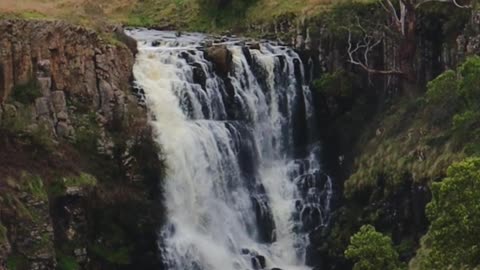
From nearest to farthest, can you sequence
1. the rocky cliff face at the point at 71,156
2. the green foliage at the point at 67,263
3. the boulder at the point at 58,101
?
1. the rocky cliff face at the point at 71,156
2. the green foliage at the point at 67,263
3. the boulder at the point at 58,101

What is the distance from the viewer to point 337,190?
3497 centimetres

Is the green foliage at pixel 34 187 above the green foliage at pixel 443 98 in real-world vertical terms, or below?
below

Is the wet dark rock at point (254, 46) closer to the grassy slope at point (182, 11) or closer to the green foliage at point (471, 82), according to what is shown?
the grassy slope at point (182, 11)

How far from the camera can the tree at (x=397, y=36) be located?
35500 mm

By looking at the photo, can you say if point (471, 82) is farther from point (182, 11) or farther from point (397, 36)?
point (182, 11)

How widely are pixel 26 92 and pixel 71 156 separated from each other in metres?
2.40

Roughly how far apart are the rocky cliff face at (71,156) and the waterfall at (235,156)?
1101 millimetres

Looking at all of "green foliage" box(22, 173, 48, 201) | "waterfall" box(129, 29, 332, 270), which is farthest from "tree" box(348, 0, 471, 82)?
"green foliage" box(22, 173, 48, 201)

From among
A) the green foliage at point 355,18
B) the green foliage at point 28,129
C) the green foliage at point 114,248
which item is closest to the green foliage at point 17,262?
the green foliage at point 114,248

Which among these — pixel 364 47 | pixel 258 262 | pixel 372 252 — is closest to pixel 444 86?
pixel 364 47

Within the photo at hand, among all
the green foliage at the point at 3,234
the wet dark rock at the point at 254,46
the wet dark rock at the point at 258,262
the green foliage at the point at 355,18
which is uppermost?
the green foliage at the point at 355,18

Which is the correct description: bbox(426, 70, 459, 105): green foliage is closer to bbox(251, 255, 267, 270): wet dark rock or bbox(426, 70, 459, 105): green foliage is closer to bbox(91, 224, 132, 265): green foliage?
bbox(251, 255, 267, 270): wet dark rock

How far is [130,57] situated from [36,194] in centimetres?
766

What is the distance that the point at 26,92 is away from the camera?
28.9 meters
